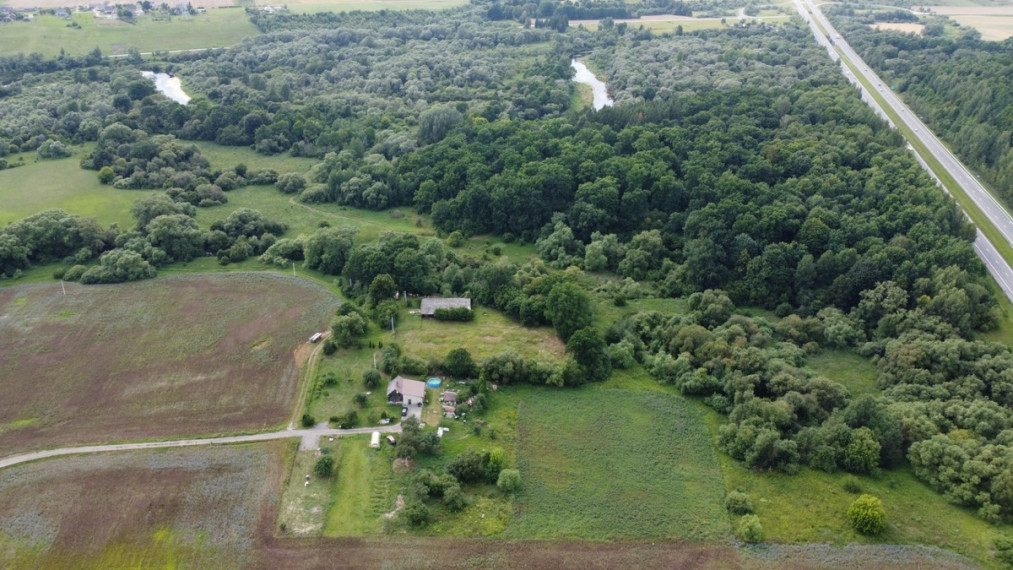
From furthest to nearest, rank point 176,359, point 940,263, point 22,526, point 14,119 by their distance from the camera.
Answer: point 14,119, point 940,263, point 176,359, point 22,526

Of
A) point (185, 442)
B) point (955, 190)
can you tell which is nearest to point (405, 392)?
point (185, 442)

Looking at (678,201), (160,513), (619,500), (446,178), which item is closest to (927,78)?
(678,201)

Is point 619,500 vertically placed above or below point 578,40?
below

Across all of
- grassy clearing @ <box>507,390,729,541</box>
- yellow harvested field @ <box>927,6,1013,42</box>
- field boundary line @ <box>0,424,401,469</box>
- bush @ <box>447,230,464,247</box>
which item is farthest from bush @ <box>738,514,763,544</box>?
yellow harvested field @ <box>927,6,1013,42</box>

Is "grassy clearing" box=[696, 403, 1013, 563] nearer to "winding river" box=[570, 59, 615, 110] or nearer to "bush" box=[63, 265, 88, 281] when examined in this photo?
"bush" box=[63, 265, 88, 281]

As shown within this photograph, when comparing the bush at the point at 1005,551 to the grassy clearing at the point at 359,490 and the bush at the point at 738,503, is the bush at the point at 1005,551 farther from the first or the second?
the grassy clearing at the point at 359,490

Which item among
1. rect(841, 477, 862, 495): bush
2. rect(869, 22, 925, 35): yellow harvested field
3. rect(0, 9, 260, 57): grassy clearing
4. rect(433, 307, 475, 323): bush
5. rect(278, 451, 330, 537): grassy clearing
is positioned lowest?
rect(278, 451, 330, 537): grassy clearing

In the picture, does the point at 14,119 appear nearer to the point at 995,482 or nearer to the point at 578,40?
the point at 578,40
